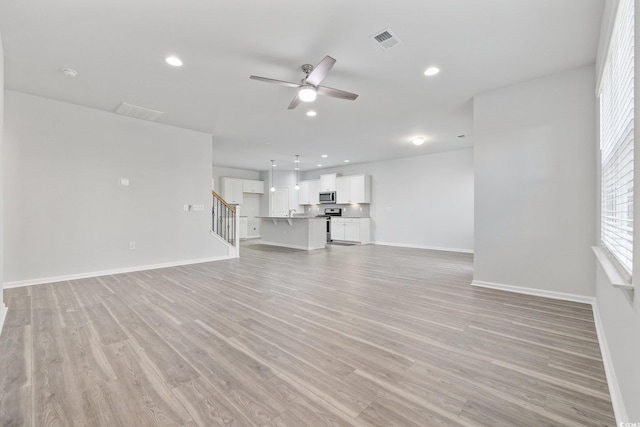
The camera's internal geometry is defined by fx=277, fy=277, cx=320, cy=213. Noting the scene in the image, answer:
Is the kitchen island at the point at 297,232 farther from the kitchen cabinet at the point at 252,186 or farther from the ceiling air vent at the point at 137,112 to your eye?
the ceiling air vent at the point at 137,112

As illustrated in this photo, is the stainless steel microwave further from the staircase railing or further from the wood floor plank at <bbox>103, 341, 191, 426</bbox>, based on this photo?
the wood floor plank at <bbox>103, 341, 191, 426</bbox>

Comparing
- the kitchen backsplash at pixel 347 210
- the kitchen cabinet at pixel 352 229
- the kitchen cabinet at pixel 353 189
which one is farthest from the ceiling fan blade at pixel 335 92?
the kitchen backsplash at pixel 347 210

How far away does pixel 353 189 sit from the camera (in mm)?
9602

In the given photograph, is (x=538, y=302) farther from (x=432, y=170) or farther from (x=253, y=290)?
(x=432, y=170)

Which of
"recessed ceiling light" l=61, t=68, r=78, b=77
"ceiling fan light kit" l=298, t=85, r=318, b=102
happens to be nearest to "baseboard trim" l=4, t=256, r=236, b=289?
"recessed ceiling light" l=61, t=68, r=78, b=77

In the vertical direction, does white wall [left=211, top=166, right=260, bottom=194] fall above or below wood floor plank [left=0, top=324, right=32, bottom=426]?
above

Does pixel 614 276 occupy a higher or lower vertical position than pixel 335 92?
lower

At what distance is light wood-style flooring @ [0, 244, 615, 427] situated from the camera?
4.98ft

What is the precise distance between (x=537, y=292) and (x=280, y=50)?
Answer: 4238 mm

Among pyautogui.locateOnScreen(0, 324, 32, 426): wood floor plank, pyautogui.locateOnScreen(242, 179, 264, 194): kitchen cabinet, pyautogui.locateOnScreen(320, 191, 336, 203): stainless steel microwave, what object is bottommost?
pyautogui.locateOnScreen(0, 324, 32, 426): wood floor plank

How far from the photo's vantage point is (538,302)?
329 cm

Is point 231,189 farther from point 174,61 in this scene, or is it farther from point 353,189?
point 174,61

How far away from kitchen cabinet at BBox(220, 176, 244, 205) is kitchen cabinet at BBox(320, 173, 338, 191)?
310cm

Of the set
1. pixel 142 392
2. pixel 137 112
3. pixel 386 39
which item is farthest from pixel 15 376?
pixel 137 112
